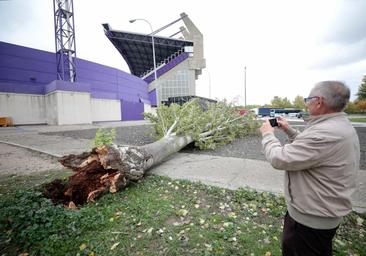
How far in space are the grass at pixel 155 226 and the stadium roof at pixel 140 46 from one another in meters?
56.0

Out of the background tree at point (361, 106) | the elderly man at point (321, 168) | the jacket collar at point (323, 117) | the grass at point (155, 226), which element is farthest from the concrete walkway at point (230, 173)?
the background tree at point (361, 106)

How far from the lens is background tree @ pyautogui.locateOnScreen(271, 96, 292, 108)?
66.2 m

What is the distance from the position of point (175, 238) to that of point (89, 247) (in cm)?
97

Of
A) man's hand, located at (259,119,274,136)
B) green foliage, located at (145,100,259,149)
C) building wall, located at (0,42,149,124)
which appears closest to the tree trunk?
man's hand, located at (259,119,274,136)

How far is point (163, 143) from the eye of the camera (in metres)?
5.53

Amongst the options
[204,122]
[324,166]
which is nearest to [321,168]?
[324,166]

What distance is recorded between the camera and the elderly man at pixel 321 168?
1.49 meters

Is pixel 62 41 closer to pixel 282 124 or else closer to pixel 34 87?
pixel 34 87

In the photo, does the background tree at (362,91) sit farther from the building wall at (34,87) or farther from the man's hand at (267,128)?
the man's hand at (267,128)

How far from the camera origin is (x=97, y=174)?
382 centimetres

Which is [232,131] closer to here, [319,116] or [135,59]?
[319,116]

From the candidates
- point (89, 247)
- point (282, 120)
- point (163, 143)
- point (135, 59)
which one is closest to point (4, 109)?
point (163, 143)

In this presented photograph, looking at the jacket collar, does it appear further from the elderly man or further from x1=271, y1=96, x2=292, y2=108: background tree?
x1=271, y1=96, x2=292, y2=108: background tree

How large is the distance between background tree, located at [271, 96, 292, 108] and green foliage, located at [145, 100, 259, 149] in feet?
203
